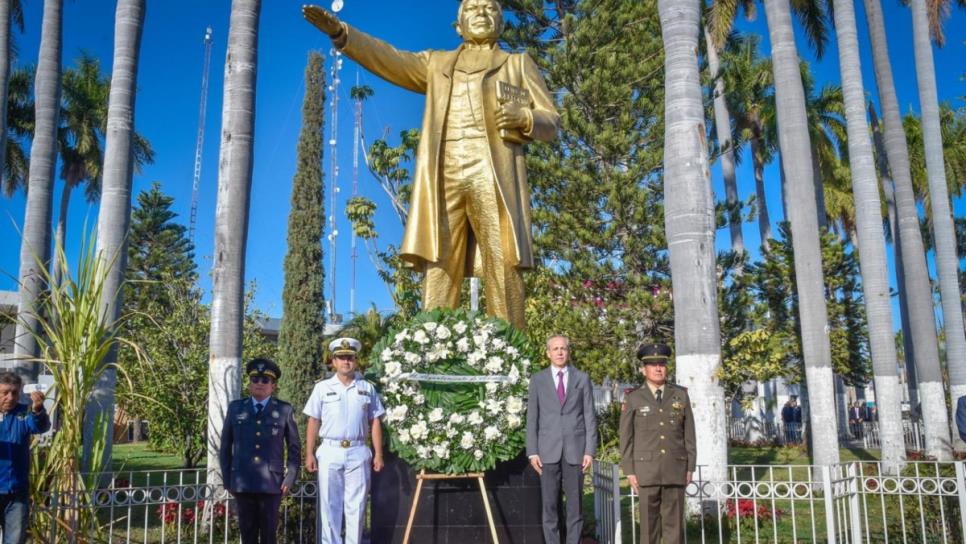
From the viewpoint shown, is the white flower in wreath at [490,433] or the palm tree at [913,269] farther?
the palm tree at [913,269]

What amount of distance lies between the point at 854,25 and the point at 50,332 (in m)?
14.7

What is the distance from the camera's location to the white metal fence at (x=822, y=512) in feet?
19.6

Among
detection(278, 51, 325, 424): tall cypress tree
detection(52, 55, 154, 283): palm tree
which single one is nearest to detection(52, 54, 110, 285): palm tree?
detection(52, 55, 154, 283): palm tree

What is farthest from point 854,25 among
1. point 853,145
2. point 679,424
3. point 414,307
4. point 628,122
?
point 679,424

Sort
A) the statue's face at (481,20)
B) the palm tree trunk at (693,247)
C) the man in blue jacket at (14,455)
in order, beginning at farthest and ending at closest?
the palm tree trunk at (693,247) → the statue's face at (481,20) → the man in blue jacket at (14,455)

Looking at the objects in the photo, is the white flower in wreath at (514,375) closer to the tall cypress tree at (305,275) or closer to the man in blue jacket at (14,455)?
the man in blue jacket at (14,455)

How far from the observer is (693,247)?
7949 mm

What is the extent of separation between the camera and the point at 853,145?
14547 mm

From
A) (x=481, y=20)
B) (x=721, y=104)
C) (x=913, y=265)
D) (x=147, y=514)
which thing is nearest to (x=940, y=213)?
(x=913, y=265)

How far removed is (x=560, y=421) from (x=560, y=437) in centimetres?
11

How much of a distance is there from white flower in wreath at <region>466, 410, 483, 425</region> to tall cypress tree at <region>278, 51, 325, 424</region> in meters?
12.6

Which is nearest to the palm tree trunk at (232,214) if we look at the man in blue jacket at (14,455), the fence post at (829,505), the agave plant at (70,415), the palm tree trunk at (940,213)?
the agave plant at (70,415)

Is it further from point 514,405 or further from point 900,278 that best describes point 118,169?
point 900,278

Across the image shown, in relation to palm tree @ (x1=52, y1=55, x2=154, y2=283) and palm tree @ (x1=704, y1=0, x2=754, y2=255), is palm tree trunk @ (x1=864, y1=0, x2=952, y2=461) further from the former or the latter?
palm tree @ (x1=52, y1=55, x2=154, y2=283)
